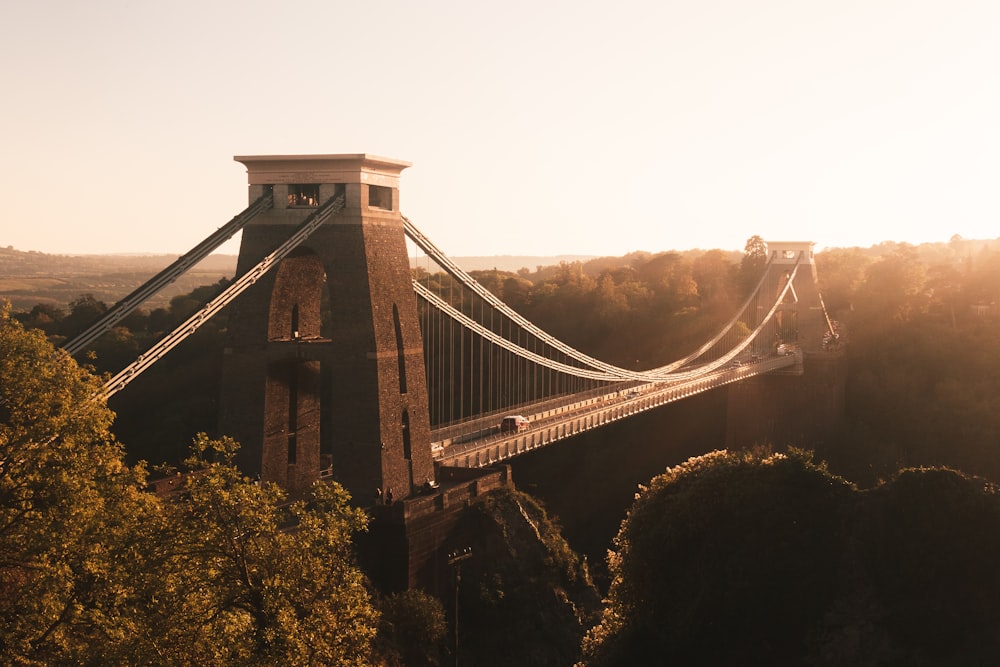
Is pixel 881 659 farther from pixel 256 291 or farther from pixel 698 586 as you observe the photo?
pixel 256 291

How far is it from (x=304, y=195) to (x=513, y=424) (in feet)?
40.6

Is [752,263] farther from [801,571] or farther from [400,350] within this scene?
[801,571]

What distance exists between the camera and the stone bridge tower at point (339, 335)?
2594cm

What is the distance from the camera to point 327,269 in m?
26.0

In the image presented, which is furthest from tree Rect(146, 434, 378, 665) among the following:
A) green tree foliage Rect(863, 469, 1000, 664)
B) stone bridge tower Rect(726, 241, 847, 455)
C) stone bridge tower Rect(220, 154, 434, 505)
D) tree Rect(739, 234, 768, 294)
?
tree Rect(739, 234, 768, 294)

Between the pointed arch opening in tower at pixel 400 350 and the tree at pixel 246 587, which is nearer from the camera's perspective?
the tree at pixel 246 587

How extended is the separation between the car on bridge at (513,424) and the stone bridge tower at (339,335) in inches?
310

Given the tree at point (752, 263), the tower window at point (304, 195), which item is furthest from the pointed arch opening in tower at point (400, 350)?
the tree at point (752, 263)

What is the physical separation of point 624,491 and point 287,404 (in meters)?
30.7

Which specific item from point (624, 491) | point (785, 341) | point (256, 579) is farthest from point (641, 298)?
point (256, 579)

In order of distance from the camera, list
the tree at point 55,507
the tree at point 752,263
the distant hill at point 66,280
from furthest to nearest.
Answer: the distant hill at point 66,280
the tree at point 752,263
the tree at point 55,507

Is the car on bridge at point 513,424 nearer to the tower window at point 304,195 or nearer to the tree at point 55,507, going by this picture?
the tower window at point 304,195

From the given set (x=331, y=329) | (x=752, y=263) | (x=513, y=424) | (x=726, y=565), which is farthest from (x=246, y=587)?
(x=752, y=263)

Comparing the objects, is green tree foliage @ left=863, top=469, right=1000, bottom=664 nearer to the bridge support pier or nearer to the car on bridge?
the car on bridge
